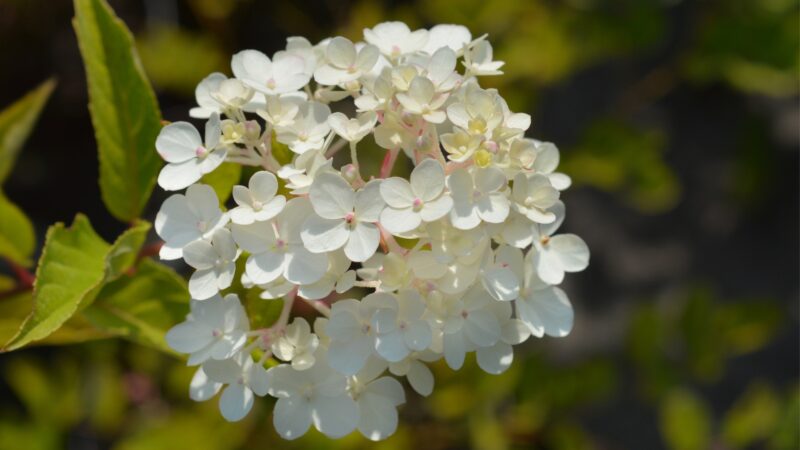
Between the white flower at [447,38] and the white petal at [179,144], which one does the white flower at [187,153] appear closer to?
the white petal at [179,144]

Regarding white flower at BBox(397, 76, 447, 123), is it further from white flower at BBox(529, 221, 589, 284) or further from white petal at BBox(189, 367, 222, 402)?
white petal at BBox(189, 367, 222, 402)

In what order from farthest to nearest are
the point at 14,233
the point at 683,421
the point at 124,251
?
the point at 683,421 → the point at 14,233 → the point at 124,251

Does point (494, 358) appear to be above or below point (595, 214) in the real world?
above

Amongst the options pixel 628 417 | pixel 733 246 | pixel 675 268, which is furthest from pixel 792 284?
pixel 628 417

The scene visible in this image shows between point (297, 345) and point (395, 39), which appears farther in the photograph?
point (395, 39)

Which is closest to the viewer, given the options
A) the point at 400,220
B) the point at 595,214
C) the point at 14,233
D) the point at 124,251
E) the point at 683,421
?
the point at 400,220

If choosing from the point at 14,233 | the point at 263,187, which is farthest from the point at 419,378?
the point at 14,233

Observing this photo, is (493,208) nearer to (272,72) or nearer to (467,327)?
(467,327)

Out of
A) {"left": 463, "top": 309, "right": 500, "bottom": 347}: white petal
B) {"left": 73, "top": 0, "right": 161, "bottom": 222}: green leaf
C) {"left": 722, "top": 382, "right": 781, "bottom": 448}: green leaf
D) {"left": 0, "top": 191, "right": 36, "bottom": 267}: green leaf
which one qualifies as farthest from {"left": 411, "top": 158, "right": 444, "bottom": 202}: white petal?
{"left": 722, "top": 382, "right": 781, "bottom": 448}: green leaf
